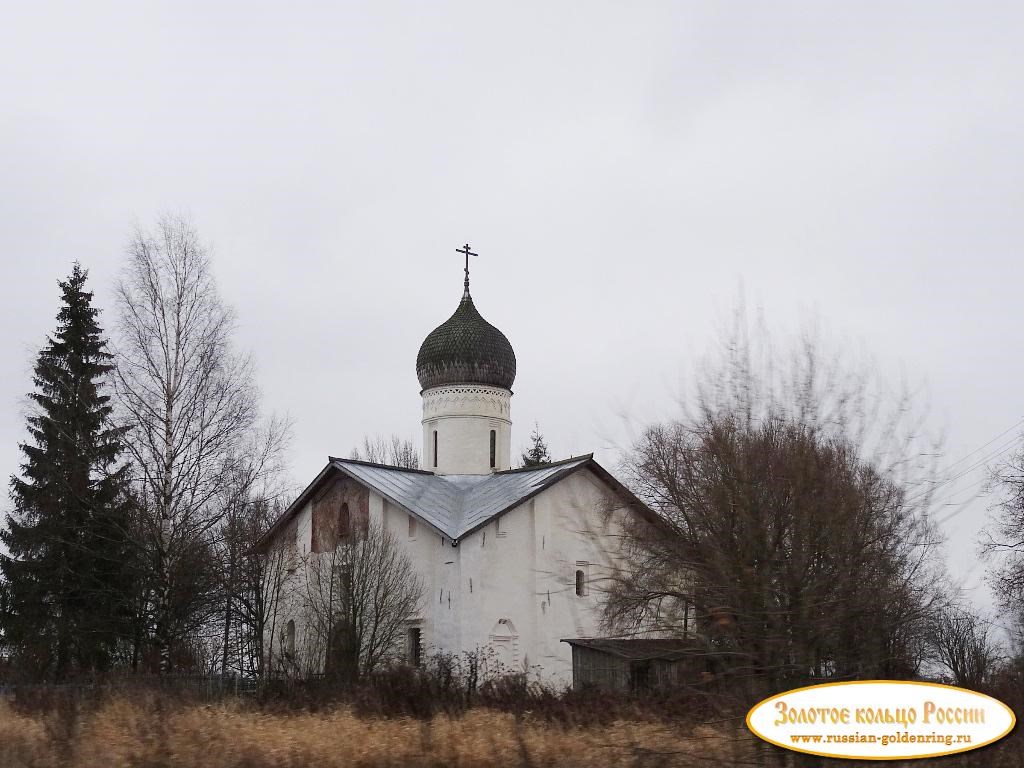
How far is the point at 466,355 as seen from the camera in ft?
106

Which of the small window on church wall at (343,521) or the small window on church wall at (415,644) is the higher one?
the small window on church wall at (343,521)

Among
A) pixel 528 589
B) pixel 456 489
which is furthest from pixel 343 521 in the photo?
pixel 528 589

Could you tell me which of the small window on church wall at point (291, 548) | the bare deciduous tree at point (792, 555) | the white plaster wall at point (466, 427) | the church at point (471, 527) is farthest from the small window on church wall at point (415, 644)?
the bare deciduous tree at point (792, 555)

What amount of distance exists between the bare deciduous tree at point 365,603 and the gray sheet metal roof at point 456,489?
1211mm

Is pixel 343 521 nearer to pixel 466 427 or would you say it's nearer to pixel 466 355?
pixel 466 427

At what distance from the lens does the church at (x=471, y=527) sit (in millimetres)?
25703

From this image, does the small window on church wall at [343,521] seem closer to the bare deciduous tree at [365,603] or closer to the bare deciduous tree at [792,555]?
the bare deciduous tree at [365,603]

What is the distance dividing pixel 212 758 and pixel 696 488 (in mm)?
5040

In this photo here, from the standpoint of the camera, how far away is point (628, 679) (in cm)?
2305

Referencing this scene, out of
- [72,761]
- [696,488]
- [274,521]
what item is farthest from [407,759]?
[274,521]

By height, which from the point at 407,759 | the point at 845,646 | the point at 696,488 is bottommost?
the point at 407,759

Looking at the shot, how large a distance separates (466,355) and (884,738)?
26076 millimetres

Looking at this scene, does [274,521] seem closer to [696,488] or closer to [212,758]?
[212,758]

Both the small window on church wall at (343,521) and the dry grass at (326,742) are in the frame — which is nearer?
the dry grass at (326,742)
